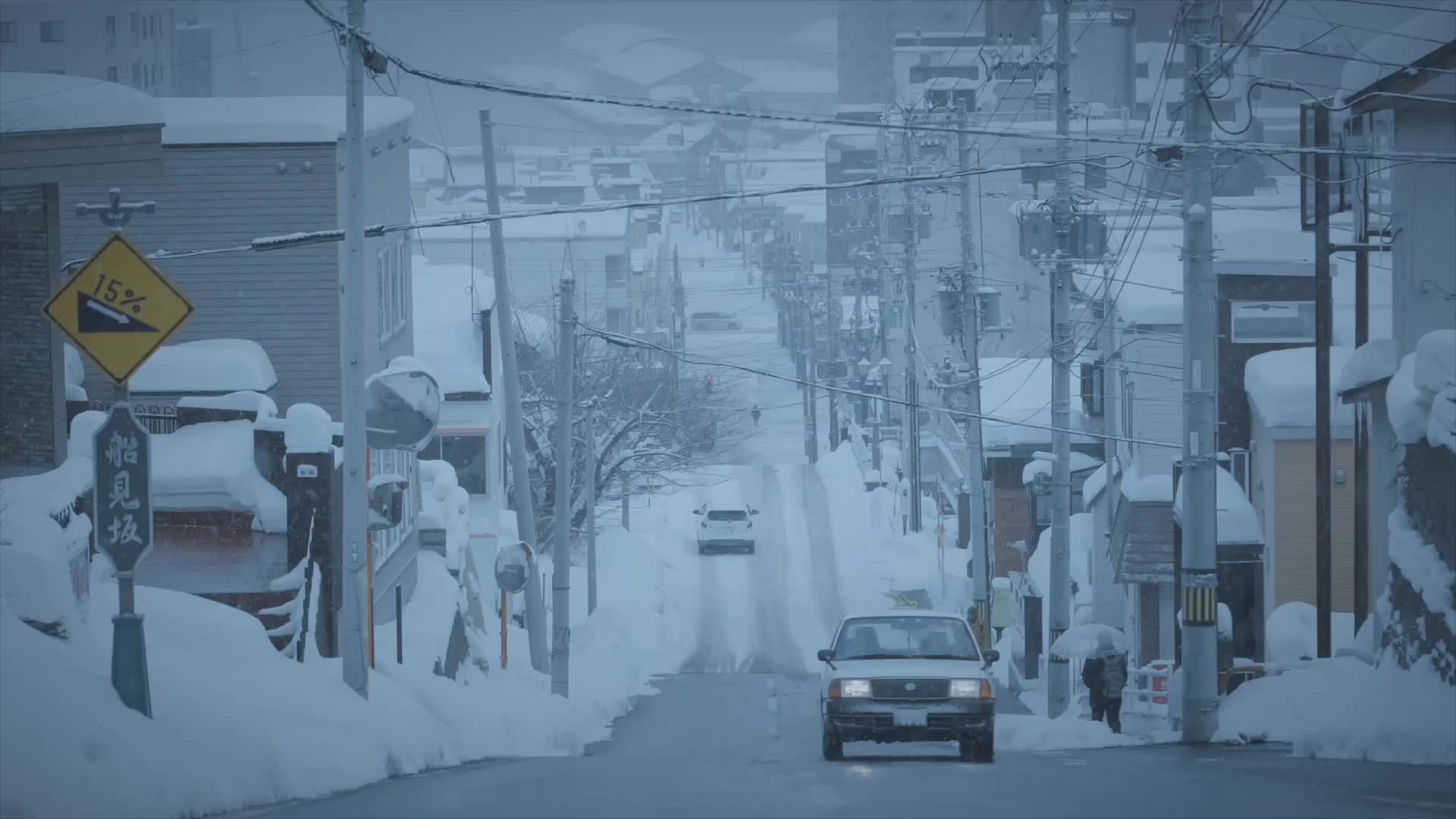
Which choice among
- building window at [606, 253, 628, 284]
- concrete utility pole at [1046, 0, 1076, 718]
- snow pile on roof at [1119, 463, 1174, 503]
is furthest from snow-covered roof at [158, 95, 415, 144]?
building window at [606, 253, 628, 284]

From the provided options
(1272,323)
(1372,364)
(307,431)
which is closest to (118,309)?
(307,431)

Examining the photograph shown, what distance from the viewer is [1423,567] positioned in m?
13.4

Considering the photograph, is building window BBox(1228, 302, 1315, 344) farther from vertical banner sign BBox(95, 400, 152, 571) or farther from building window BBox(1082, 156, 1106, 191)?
vertical banner sign BBox(95, 400, 152, 571)

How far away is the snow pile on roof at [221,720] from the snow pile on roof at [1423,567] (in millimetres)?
8763

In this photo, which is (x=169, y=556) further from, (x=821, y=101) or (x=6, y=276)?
(x=821, y=101)

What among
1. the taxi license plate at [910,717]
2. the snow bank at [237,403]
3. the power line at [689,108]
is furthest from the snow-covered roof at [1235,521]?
the snow bank at [237,403]

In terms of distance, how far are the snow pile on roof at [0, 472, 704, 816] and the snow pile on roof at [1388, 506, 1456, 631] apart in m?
8.76

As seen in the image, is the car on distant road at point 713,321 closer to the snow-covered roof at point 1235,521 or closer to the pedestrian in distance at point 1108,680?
the snow-covered roof at point 1235,521

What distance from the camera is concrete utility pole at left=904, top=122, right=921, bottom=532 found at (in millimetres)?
41750

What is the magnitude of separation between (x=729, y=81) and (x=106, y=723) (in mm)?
194770

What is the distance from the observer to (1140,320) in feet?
100

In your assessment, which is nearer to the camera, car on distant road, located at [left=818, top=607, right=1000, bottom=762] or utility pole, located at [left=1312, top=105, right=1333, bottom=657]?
car on distant road, located at [left=818, top=607, right=1000, bottom=762]

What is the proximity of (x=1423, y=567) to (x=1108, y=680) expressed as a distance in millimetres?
8330

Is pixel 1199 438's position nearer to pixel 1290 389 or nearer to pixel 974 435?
pixel 1290 389
